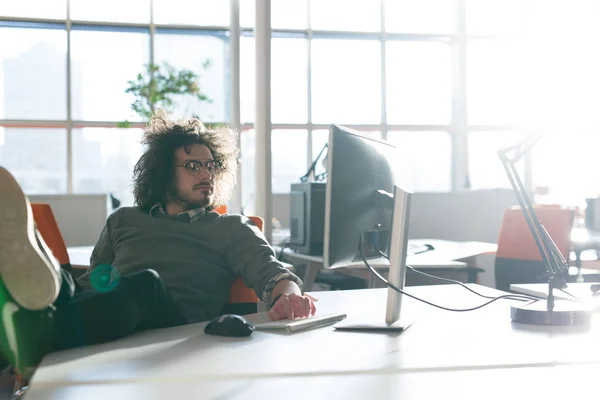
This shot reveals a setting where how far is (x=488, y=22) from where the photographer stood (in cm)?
768

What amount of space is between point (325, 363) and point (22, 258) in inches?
20.6

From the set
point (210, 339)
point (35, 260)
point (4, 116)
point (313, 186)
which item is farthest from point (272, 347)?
point (4, 116)

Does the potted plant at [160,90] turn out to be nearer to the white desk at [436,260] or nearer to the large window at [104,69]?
the large window at [104,69]

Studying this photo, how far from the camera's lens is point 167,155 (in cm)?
223

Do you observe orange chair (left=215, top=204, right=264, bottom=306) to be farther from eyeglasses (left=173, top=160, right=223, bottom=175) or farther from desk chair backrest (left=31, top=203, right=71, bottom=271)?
desk chair backrest (left=31, top=203, right=71, bottom=271)

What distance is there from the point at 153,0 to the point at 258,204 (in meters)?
4.05

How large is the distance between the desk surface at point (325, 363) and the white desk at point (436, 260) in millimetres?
1443

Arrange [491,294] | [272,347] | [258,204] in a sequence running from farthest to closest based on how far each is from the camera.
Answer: [258,204] < [491,294] < [272,347]

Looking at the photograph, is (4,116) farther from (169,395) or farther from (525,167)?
(169,395)

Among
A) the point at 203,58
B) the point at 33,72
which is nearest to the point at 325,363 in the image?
the point at 203,58

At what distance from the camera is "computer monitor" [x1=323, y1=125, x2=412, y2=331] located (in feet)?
4.14

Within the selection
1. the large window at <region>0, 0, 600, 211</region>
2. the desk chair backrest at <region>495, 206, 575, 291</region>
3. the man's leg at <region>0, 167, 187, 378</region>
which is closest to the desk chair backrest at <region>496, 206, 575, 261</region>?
the desk chair backrest at <region>495, 206, 575, 291</region>

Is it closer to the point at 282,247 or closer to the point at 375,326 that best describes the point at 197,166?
the point at 375,326

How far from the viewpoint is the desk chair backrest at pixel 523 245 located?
10.7 feet
